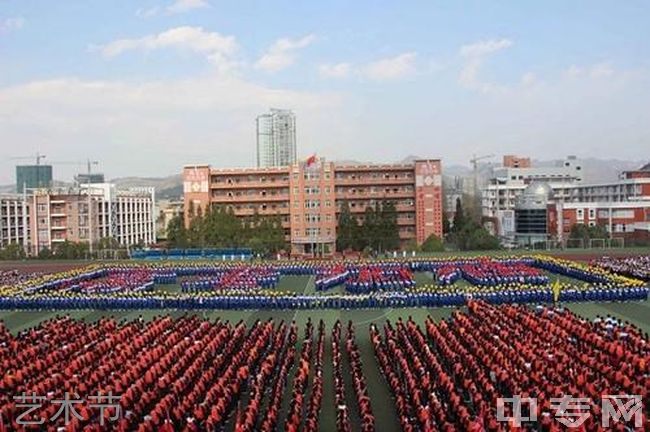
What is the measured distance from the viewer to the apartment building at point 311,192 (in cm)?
4888

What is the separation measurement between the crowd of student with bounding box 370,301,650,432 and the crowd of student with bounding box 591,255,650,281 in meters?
10.1

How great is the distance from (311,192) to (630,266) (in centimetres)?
2583

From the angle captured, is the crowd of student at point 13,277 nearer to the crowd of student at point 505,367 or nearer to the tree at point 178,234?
the tree at point 178,234

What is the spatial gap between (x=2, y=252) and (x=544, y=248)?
31601 mm

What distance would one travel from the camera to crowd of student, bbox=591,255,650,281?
2511 cm

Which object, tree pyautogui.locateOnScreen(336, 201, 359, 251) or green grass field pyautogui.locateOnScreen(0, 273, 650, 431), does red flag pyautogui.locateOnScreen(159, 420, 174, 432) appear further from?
tree pyautogui.locateOnScreen(336, 201, 359, 251)

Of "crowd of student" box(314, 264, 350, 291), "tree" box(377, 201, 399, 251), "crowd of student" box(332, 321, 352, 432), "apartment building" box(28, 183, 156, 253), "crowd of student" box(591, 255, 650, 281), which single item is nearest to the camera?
"crowd of student" box(332, 321, 352, 432)

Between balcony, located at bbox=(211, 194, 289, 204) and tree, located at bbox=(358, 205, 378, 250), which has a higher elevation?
balcony, located at bbox=(211, 194, 289, 204)

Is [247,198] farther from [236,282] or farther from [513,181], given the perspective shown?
[513,181]

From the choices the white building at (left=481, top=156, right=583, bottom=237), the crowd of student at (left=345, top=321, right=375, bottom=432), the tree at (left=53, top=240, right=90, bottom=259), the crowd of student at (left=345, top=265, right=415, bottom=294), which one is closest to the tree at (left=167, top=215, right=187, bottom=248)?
the tree at (left=53, top=240, right=90, bottom=259)

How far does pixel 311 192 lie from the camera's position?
161 ft

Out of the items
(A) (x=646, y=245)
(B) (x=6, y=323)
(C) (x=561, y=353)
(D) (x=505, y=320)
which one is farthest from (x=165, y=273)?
(A) (x=646, y=245)

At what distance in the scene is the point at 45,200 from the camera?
5384cm

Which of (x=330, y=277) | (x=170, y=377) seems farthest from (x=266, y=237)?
(x=170, y=377)
